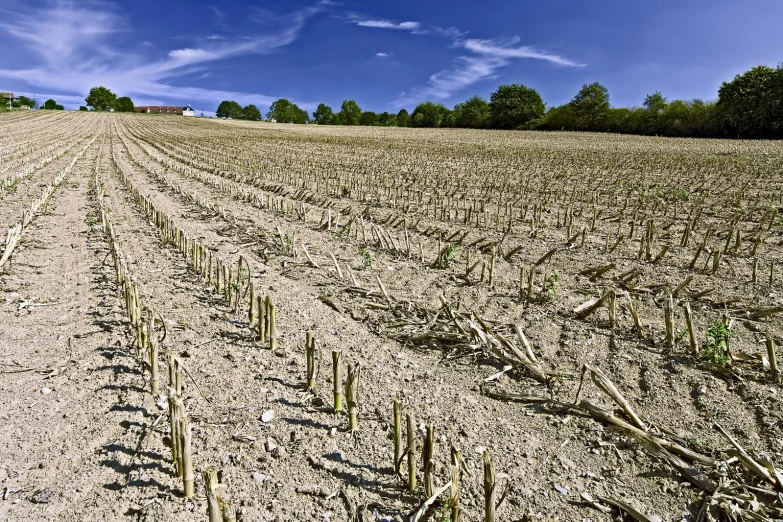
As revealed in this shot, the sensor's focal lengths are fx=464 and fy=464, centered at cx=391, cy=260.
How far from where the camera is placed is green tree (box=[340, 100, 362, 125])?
113 metres

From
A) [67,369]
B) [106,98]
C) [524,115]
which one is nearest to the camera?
[67,369]

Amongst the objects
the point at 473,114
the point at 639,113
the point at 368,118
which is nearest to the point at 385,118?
the point at 368,118

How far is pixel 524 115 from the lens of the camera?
76000mm

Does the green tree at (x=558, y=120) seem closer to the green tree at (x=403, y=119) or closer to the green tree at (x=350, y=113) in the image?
the green tree at (x=403, y=119)

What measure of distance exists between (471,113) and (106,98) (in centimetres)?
10073

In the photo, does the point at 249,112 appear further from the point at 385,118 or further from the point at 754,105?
the point at 754,105

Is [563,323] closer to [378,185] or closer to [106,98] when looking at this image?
[378,185]

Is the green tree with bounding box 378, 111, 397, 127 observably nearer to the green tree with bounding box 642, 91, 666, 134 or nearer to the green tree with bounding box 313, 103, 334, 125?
the green tree with bounding box 313, 103, 334, 125

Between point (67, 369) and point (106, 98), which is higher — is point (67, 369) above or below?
below

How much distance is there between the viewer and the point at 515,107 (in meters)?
76.0

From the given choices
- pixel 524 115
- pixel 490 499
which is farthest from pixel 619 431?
pixel 524 115

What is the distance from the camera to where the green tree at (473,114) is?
266 ft

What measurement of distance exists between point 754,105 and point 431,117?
54.0 m

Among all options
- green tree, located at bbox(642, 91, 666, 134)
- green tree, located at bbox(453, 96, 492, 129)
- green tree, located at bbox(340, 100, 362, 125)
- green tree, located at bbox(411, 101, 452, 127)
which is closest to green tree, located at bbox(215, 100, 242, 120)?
green tree, located at bbox(340, 100, 362, 125)
